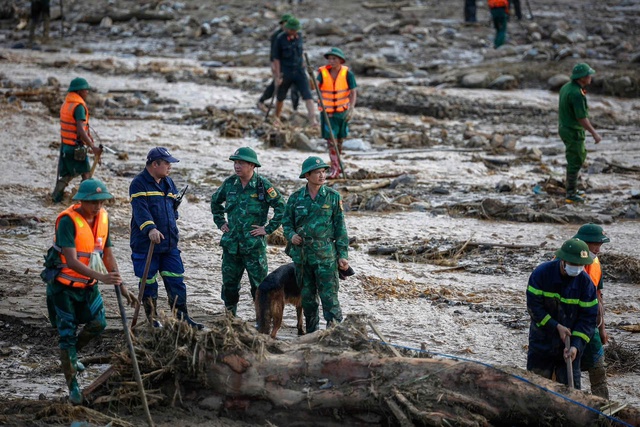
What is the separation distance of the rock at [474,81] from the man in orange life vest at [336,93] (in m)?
8.39

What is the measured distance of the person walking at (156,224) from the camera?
7.66 meters

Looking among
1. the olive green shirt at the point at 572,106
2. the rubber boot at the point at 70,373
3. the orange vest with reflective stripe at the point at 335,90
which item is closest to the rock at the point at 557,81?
the olive green shirt at the point at 572,106

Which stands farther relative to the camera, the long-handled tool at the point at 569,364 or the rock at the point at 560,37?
the rock at the point at 560,37

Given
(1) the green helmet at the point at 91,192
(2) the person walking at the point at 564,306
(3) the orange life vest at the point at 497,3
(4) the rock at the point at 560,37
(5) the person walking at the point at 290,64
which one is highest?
(3) the orange life vest at the point at 497,3

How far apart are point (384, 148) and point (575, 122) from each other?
4447 millimetres

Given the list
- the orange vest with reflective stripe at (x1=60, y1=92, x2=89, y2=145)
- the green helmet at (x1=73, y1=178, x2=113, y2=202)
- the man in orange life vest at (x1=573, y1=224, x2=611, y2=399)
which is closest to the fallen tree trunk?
the man in orange life vest at (x1=573, y1=224, x2=611, y2=399)

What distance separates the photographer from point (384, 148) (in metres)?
16.2

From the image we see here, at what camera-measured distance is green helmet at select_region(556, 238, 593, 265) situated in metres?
6.32

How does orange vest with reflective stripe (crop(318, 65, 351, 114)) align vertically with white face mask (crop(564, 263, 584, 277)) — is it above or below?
above

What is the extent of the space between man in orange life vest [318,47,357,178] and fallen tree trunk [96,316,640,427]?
7.13 metres

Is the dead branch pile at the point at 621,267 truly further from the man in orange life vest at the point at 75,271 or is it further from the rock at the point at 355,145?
the rock at the point at 355,145

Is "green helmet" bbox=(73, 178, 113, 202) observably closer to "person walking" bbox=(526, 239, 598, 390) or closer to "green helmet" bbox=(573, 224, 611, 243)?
"person walking" bbox=(526, 239, 598, 390)

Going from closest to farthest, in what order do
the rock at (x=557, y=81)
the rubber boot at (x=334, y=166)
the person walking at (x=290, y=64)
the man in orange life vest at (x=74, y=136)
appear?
the man in orange life vest at (x=74, y=136)
the rubber boot at (x=334, y=166)
the person walking at (x=290, y=64)
the rock at (x=557, y=81)

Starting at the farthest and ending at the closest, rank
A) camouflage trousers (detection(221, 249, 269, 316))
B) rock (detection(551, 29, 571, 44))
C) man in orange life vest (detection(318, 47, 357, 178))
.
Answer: rock (detection(551, 29, 571, 44)) → man in orange life vest (detection(318, 47, 357, 178)) → camouflage trousers (detection(221, 249, 269, 316))
